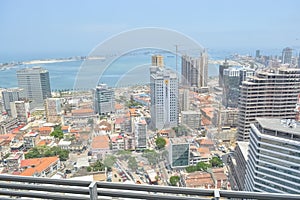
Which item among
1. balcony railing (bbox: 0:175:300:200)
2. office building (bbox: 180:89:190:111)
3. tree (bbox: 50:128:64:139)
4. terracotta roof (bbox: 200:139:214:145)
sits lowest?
terracotta roof (bbox: 200:139:214:145)

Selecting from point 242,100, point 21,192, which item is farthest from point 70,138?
point 21,192

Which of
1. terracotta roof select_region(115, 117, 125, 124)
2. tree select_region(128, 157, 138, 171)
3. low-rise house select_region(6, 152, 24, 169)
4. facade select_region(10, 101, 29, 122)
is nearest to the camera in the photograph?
tree select_region(128, 157, 138, 171)

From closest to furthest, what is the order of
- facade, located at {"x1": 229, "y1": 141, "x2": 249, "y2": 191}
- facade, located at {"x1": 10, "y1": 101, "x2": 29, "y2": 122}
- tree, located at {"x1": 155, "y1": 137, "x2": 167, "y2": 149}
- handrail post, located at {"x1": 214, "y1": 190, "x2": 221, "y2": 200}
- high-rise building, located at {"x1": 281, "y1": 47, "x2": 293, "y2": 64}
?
handrail post, located at {"x1": 214, "y1": 190, "x2": 221, "y2": 200} < facade, located at {"x1": 229, "y1": 141, "x2": 249, "y2": 191} < tree, located at {"x1": 155, "y1": 137, "x2": 167, "y2": 149} < high-rise building, located at {"x1": 281, "y1": 47, "x2": 293, "y2": 64} < facade, located at {"x1": 10, "y1": 101, "x2": 29, "y2": 122}

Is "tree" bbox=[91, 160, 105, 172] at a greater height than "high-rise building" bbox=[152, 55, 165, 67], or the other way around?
→ "high-rise building" bbox=[152, 55, 165, 67]

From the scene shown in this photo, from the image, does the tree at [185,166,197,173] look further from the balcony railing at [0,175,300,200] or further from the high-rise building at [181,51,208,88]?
the balcony railing at [0,175,300,200]

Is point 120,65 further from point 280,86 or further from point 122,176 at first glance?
point 280,86

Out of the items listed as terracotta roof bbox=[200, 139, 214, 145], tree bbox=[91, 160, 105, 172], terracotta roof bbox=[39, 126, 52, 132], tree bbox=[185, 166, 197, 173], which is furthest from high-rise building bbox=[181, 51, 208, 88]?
terracotta roof bbox=[39, 126, 52, 132]
